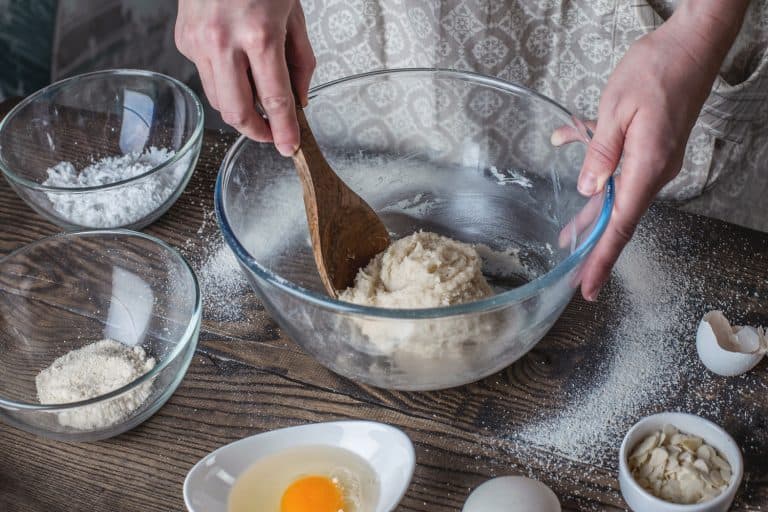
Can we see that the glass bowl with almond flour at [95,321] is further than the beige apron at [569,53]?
No

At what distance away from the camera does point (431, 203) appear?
148cm

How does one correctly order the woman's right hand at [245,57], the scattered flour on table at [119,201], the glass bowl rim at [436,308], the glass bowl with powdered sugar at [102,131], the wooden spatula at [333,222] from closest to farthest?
the glass bowl rim at [436,308] → the woman's right hand at [245,57] → the wooden spatula at [333,222] → the scattered flour on table at [119,201] → the glass bowl with powdered sugar at [102,131]

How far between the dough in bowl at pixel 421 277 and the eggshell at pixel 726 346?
1.09 ft

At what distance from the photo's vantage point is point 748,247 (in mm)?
1370

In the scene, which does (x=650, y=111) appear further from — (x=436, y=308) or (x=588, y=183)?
(x=436, y=308)

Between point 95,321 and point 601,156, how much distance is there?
0.90m

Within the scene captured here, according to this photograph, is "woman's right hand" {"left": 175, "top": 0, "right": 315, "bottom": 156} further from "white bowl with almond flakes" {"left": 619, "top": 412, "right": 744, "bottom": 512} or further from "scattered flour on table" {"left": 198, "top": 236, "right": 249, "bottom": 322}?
"white bowl with almond flakes" {"left": 619, "top": 412, "right": 744, "bottom": 512}

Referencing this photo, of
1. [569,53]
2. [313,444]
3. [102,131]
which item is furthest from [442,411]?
[102,131]

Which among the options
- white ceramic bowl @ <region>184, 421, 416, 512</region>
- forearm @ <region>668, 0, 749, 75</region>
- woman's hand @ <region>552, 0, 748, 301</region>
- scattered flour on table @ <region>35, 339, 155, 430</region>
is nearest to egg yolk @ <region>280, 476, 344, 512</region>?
white ceramic bowl @ <region>184, 421, 416, 512</region>

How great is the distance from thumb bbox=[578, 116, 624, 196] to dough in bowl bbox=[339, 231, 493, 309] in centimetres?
21

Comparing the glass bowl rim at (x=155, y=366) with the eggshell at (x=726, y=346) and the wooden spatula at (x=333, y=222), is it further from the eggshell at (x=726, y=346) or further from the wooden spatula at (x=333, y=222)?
the eggshell at (x=726, y=346)

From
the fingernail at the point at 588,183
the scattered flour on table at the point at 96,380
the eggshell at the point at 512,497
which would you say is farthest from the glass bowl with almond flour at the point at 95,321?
the fingernail at the point at 588,183

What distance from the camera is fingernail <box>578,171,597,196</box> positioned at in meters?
1.14

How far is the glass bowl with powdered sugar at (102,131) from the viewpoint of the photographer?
160cm
